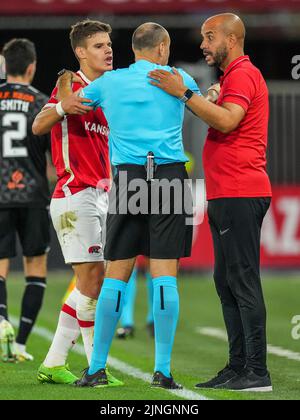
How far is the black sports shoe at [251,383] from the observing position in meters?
6.84

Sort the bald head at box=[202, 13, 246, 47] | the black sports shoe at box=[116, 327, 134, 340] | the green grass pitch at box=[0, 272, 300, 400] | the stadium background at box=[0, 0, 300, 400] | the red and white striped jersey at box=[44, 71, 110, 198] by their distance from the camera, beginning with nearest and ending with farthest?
the green grass pitch at box=[0, 272, 300, 400]
the bald head at box=[202, 13, 246, 47]
the red and white striped jersey at box=[44, 71, 110, 198]
the stadium background at box=[0, 0, 300, 400]
the black sports shoe at box=[116, 327, 134, 340]

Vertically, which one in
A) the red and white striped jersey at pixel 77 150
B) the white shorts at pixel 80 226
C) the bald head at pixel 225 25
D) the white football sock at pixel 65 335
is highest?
the bald head at pixel 225 25

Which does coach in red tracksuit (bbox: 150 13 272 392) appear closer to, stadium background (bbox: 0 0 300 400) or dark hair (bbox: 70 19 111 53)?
stadium background (bbox: 0 0 300 400)

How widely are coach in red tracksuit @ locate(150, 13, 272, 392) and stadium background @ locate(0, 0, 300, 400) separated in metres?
0.35

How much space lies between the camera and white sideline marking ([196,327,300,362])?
29.7ft

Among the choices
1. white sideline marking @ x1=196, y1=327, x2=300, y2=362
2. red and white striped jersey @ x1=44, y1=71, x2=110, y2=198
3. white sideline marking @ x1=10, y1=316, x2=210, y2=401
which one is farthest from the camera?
white sideline marking @ x1=196, y1=327, x2=300, y2=362

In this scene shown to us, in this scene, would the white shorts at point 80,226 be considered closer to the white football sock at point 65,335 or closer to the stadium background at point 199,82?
the white football sock at point 65,335

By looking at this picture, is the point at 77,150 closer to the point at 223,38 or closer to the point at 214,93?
the point at 214,93

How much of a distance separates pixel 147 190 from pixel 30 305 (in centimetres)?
245

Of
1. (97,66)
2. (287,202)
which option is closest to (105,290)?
(97,66)

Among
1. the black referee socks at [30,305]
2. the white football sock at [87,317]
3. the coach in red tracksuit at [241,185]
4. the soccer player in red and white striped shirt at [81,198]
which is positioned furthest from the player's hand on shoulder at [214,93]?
the black referee socks at [30,305]

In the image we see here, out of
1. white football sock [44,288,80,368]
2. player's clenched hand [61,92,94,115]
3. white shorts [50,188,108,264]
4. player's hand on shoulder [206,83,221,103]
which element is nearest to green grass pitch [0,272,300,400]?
white football sock [44,288,80,368]

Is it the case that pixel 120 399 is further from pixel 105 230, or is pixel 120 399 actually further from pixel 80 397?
pixel 105 230

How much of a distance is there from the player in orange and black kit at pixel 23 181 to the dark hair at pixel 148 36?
224cm
